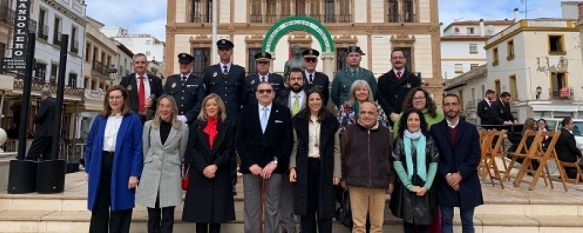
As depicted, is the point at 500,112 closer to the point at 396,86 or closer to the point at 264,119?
the point at 396,86

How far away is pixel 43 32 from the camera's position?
75.2ft

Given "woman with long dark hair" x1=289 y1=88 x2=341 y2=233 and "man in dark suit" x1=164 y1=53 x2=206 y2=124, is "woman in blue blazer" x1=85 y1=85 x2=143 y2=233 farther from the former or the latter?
A: "woman with long dark hair" x1=289 y1=88 x2=341 y2=233

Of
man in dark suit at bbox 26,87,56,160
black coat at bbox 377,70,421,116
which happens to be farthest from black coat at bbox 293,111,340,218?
man in dark suit at bbox 26,87,56,160

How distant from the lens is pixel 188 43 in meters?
25.9

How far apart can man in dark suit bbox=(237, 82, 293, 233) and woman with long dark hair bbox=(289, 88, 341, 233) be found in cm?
14

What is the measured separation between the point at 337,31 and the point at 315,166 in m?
22.9

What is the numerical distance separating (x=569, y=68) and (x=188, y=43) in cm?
2615

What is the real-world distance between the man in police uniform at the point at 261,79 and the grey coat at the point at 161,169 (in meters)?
1.36

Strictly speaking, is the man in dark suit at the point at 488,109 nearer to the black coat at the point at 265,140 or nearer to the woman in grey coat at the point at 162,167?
the black coat at the point at 265,140

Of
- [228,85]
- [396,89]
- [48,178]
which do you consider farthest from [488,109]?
[48,178]

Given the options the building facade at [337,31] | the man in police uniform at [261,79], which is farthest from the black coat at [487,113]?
the building facade at [337,31]

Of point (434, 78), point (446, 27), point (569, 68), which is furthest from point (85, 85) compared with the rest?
point (446, 27)

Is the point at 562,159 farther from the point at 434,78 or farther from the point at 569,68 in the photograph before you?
the point at 569,68

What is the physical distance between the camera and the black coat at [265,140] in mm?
4035
